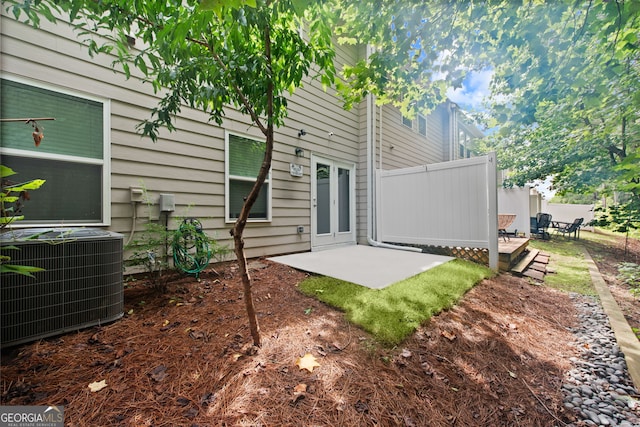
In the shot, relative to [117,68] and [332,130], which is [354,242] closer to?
[332,130]

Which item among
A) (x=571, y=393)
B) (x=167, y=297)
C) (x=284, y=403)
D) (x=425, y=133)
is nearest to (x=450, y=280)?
(x=571, y=393)

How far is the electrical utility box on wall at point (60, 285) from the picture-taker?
5.43 ft

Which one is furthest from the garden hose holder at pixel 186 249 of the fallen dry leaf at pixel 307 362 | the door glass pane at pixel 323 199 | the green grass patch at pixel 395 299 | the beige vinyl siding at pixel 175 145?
the door glass pane at pixel 323 199

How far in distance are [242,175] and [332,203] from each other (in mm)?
2396

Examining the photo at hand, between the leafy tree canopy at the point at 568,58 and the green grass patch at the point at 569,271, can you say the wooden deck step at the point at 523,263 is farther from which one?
the leafy tree canopy at the point at 568,58

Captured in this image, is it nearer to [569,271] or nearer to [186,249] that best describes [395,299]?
[186,249]

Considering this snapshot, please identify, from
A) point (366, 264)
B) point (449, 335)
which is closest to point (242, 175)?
point (366, 264)

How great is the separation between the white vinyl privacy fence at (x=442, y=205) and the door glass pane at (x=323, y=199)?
138cm

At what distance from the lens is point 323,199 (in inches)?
232

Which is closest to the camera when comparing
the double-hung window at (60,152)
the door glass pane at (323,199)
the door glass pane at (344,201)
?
the double-hung window at (60,152)

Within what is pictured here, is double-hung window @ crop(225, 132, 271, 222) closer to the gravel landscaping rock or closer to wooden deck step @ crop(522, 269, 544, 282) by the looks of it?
the gravel landscaping rock

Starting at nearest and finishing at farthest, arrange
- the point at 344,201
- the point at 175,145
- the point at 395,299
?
the point at 395,299, the point at 175,145, the point at 344,201

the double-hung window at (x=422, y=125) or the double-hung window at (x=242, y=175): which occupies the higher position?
the double-hung window at (x=422, y=125)

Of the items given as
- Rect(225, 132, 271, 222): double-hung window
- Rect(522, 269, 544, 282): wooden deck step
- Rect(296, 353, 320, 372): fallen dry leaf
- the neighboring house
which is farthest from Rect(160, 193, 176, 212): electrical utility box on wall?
Rect(522, 269, 544, 282): wooden deck step
